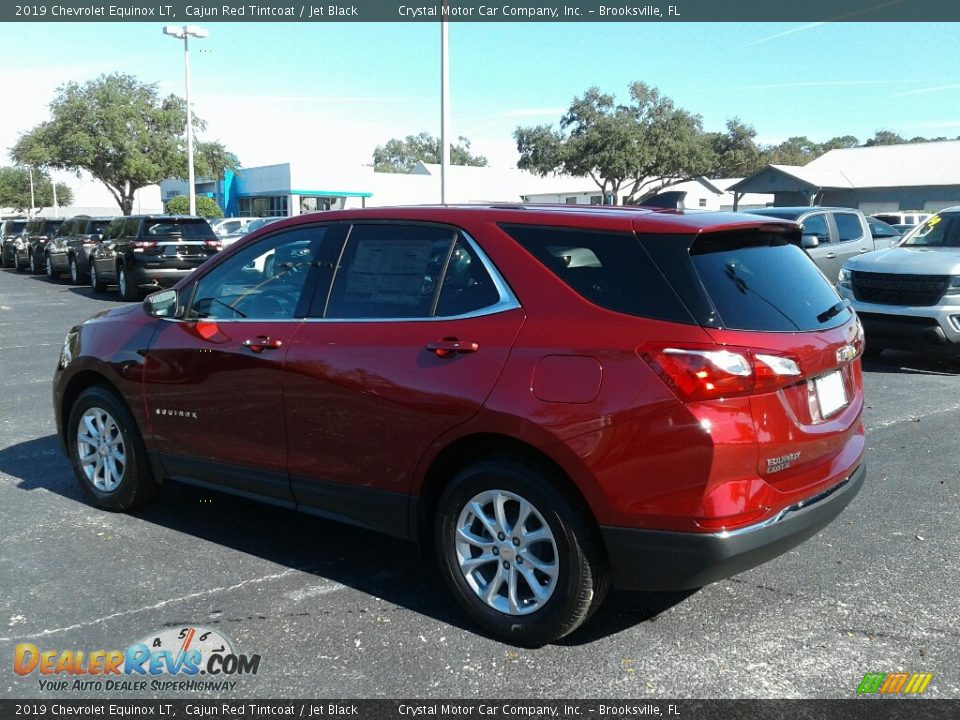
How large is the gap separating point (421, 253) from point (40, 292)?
70.8 ft

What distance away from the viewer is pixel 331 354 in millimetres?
4105

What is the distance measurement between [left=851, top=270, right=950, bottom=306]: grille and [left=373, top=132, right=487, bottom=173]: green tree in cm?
12891

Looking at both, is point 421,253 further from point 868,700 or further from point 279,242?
point 868,700

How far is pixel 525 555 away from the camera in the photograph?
3.60 meters

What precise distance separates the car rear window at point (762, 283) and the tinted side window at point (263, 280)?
1.93 m

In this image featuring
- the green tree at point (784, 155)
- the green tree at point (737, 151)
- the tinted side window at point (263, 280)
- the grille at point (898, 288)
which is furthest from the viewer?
the green tree at point (784, 155)

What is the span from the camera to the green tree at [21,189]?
302 feet

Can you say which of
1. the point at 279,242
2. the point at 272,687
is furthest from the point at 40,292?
the point at 272,687

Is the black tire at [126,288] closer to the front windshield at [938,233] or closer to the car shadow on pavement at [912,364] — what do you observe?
the car shadow on pavement at [912,364]

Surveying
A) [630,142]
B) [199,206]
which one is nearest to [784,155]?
[630,142]

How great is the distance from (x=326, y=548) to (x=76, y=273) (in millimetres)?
23059

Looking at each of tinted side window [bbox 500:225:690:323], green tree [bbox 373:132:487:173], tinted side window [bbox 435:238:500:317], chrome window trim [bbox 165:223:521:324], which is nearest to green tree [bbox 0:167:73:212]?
green tree [bbox 373:132:487:173]

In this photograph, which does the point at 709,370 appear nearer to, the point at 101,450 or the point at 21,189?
the point at 101,450

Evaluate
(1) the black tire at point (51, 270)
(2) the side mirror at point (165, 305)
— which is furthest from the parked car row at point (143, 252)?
(2) the side mirror at point (165, 305)
